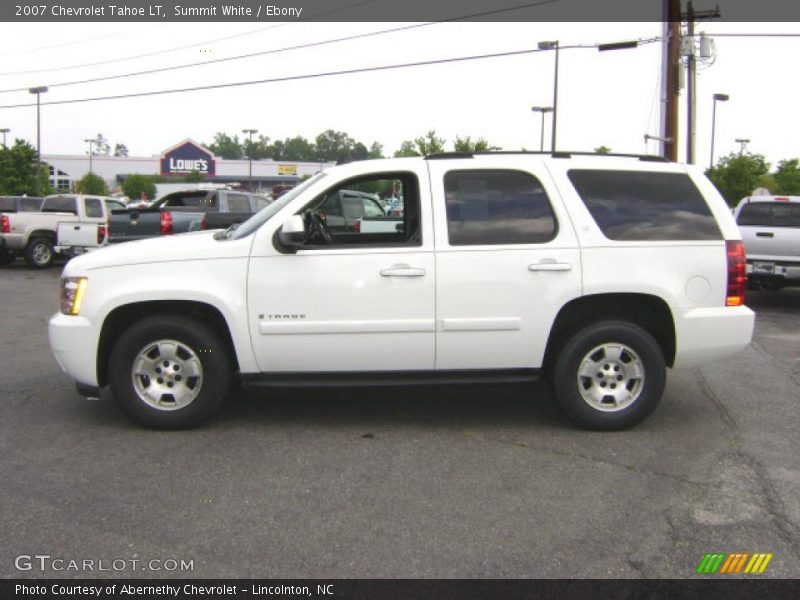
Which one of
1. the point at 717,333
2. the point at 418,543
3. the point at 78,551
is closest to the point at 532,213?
the point at 717,333

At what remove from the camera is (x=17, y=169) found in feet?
145

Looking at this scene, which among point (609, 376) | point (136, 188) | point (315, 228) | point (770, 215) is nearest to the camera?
point (609, 376)

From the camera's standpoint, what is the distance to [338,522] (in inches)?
148

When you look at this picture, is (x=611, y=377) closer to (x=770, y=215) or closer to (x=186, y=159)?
(x=770, y=215)

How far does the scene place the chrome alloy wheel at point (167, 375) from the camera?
16.6 ft

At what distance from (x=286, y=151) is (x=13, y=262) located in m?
134

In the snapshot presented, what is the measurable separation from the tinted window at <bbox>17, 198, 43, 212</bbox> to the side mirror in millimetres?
17665

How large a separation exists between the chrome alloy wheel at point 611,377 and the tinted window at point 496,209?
94cm

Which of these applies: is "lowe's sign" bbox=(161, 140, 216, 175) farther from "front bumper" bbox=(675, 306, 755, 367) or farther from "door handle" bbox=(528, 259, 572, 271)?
"front bumper" bbox=(675, 306, 755, 367)

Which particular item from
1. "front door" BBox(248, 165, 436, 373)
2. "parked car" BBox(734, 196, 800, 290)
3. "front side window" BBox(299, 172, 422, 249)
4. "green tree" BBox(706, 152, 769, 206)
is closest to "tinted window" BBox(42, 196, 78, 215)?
"front side window" BBox(299, 172, 422, 249)

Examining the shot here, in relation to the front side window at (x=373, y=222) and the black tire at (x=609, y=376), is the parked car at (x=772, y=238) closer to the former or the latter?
the front side window at (x=373, y=222)

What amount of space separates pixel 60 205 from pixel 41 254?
137 cm

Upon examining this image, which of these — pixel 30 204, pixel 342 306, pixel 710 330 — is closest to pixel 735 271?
pixel 710 330

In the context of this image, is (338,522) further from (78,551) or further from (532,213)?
(532,213)
